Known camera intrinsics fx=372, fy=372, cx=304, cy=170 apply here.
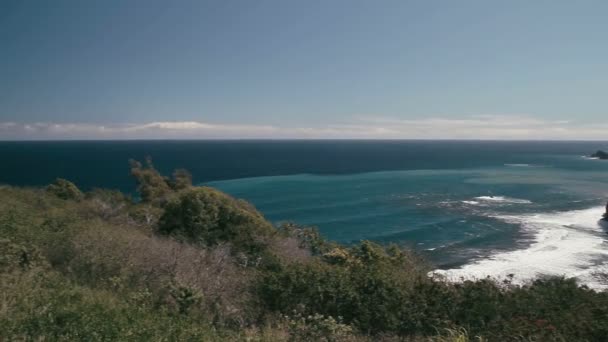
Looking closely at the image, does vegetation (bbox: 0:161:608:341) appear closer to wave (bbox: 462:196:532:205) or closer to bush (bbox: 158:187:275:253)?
bush (bbox: 158:187:275:253)

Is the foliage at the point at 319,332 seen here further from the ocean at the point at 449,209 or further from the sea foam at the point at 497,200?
the sea foam at the point at 497,200

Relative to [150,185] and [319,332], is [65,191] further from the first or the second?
[319,332]

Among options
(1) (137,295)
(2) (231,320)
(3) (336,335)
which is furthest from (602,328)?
(1) (137,295)

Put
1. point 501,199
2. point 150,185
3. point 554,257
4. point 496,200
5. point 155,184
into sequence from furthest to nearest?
point 501,199, point 496,200, point 155,184, point 150,185, point 554,257

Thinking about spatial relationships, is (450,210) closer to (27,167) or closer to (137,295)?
(137,295)

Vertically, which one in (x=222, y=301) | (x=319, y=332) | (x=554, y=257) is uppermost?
(x=319, y=332)

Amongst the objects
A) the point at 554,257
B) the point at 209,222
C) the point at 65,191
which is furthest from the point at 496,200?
the point at 65,191

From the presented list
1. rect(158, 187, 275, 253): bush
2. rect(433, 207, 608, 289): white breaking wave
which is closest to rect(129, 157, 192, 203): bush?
rect(158, 187, 275, 253): bush
